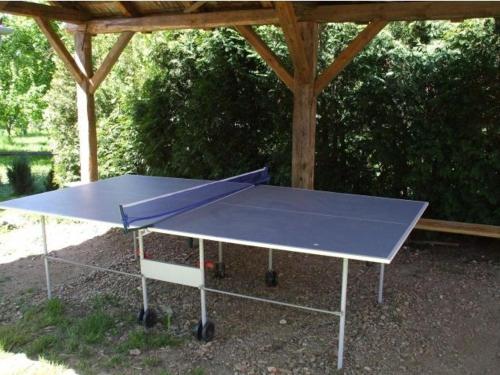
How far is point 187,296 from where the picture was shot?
456 cm

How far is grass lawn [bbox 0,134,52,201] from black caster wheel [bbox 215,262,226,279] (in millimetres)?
6922

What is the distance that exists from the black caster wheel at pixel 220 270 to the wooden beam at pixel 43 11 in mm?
3950

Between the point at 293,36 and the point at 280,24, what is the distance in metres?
0.21

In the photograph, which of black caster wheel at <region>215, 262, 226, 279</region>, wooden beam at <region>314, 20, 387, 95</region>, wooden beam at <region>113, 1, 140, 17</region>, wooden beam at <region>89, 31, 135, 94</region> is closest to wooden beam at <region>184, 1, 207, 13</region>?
wooden beam at <region>113, 1, 140, 17</region>

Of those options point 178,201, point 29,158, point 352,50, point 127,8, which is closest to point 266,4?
point 352,50

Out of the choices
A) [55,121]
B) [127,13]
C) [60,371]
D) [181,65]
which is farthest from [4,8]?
[55,121]

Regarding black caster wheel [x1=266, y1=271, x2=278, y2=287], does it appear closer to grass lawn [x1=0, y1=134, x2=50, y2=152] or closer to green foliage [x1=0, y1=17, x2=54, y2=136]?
green foliage [x1=0, y1=17, x2=54, y2=136]

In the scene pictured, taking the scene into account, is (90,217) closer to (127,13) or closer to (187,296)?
(187,296)

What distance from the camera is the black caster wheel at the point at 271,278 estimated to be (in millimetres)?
4785

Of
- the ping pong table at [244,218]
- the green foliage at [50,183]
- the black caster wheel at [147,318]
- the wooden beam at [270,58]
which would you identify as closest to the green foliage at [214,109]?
the wooden beam at [270,58]

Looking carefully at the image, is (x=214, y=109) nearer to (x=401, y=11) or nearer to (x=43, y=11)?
(x=43, y=11)

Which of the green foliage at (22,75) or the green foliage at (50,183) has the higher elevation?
the green foliage at (22,75)

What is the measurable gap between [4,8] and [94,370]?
14.6 feet

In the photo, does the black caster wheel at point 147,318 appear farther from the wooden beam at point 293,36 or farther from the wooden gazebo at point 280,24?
the wooden beam at point 293,36
